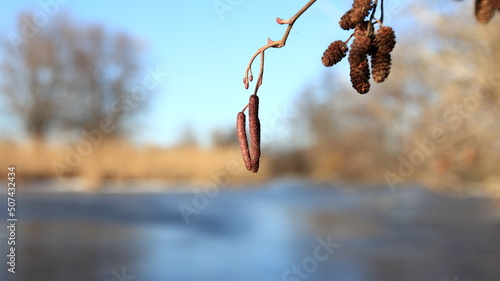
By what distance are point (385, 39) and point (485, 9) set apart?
22 cm

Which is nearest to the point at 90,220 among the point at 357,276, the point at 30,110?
the point at 357,276

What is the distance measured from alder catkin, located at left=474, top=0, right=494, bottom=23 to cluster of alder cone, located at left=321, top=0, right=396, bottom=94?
0.64 feet

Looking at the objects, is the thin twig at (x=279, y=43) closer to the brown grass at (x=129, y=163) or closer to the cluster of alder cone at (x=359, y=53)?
the cluster of alder cone at (x=359, y=53)

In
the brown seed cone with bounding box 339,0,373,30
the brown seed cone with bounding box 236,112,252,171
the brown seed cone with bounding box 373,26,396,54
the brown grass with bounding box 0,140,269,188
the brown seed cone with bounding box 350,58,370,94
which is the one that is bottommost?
the brown grass with bounding box 0,140,269,188

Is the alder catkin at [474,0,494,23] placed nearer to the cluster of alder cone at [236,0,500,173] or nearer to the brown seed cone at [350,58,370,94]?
the cluster of alder cone at [236,0,500,173]

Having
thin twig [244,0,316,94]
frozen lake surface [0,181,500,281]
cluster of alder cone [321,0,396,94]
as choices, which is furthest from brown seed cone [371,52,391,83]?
frozen lake surface [0,181,500,281]

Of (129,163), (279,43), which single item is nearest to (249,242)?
(279,43)

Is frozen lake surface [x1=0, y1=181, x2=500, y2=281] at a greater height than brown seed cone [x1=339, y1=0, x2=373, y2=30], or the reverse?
brown seed cone [x1=339, y1=0, x2=373, y2=30]

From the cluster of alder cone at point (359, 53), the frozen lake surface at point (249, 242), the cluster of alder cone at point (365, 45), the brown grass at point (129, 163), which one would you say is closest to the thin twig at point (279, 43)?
the cluster of alder cone at point (359, 53)

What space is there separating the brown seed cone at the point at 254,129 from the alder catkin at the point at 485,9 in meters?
0.47

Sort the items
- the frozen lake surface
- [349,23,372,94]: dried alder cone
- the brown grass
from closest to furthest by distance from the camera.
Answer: [349,23,372,94]: dried alder cone
the frozen lake surface
the brown grass

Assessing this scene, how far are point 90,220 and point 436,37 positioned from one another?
25.4 ft

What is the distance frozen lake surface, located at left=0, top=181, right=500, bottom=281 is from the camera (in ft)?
22.9

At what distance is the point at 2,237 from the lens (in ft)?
29.3
